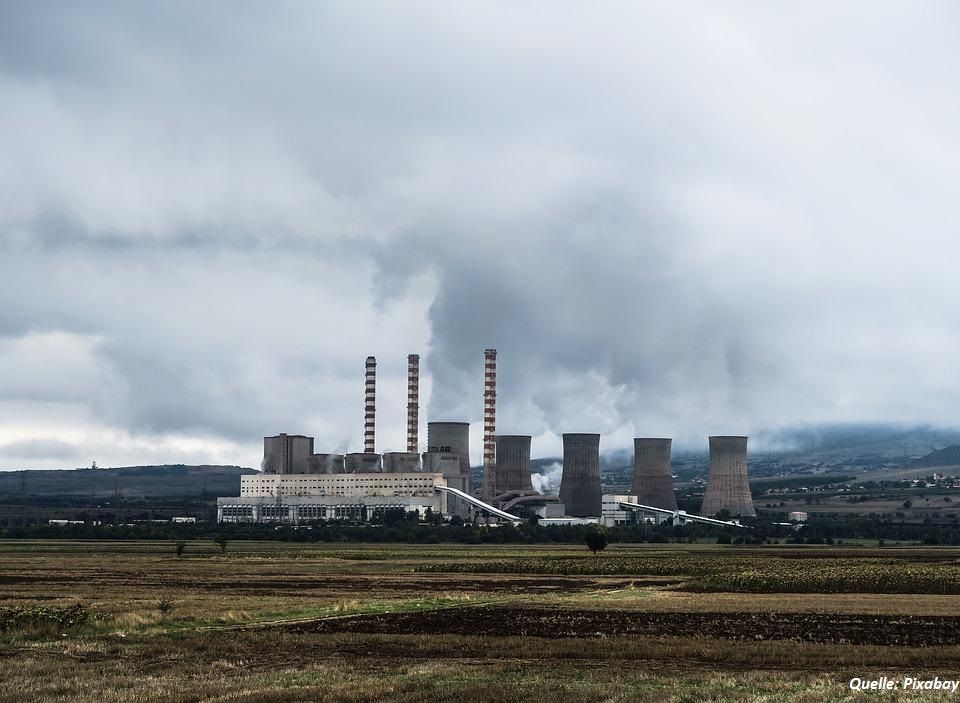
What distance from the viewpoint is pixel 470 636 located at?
3641cm

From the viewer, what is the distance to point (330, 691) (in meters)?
26.5

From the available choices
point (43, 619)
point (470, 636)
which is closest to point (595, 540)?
point (470, 636)

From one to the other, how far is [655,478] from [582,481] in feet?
44.4

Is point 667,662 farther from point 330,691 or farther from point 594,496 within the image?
point 594,496

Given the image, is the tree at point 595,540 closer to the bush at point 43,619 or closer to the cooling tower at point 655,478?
the bush at point 43,619

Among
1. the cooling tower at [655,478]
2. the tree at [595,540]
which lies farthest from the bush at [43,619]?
the cooling tower at [655,478]

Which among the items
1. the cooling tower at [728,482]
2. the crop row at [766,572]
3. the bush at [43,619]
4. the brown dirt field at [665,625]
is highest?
the cooling tower at [728,482]

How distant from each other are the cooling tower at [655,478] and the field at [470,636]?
12300 cm

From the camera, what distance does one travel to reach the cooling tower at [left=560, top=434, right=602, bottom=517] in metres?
187

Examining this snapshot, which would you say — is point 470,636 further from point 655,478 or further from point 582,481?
point 655,478

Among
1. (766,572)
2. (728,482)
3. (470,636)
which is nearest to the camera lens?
(470,636)

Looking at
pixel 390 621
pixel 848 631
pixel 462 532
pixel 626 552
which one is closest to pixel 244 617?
pixel 390 621

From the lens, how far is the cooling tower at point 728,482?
184625 mm

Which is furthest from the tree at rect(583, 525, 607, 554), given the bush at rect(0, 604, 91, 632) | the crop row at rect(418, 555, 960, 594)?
the bush at rect(0, 604, 91, 632)
